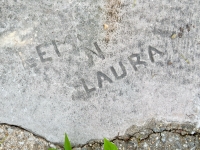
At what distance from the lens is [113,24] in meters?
1.61

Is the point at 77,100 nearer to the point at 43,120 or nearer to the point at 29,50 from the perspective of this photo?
the point at 43,120

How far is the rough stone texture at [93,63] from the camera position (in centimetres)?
160

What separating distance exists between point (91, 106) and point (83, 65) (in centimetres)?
25

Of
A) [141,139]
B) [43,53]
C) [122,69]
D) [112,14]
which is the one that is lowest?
[141,139]

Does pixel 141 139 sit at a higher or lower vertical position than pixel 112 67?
lower

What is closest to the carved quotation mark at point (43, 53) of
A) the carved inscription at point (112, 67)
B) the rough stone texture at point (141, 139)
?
the carved inscription at point (112, 67)

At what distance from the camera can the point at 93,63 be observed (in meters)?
1.63

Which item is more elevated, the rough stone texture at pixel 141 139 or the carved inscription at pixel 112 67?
the carved inscription at pixel 112 67

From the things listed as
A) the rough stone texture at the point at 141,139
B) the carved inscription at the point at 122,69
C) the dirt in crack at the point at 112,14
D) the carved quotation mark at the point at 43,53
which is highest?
the dirt in crack at the point at 112,14

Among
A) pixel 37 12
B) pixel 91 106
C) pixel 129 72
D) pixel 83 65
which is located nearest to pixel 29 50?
pixel 37 12

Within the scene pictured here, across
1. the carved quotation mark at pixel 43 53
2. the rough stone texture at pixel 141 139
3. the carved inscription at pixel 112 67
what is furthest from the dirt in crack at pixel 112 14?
the rough stone texture at pixel 141 139

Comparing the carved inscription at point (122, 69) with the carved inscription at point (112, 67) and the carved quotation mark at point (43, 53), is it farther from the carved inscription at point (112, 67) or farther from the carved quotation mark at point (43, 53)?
the carved quotation mark at point (43, 53)

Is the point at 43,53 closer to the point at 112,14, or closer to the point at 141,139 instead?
the point at 112,14

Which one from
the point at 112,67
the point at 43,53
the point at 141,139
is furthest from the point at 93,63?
the point at 141,139
